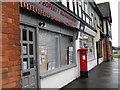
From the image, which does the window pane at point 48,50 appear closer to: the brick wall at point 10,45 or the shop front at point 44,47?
the shop front at point 44,47

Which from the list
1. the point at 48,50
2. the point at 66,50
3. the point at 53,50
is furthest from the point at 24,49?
the point at 66,50

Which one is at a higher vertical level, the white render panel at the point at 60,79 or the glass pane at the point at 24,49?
the glass pane at the point at 24,49

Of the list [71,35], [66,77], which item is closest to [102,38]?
[71,35]

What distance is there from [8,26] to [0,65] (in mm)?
770

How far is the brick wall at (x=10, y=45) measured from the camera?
2621mm

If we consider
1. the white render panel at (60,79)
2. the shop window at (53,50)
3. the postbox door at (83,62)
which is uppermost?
the shop window at (53,50)

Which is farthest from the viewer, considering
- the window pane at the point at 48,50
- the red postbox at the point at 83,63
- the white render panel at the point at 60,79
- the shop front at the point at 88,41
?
the shop front at the point at 88,41

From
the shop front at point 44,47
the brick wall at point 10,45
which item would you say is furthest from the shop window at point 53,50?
the brick wall at point 10,45

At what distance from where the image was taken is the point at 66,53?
737cm

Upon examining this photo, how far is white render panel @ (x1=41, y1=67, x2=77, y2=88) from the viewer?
4837 mm

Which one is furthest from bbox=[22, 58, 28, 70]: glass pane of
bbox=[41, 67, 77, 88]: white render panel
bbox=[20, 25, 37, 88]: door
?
bbox=[41, 67, 77, 88]: white render panel

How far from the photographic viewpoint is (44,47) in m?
5.26

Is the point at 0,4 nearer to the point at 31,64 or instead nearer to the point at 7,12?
the point at 7,12

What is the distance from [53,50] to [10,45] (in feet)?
10.6
